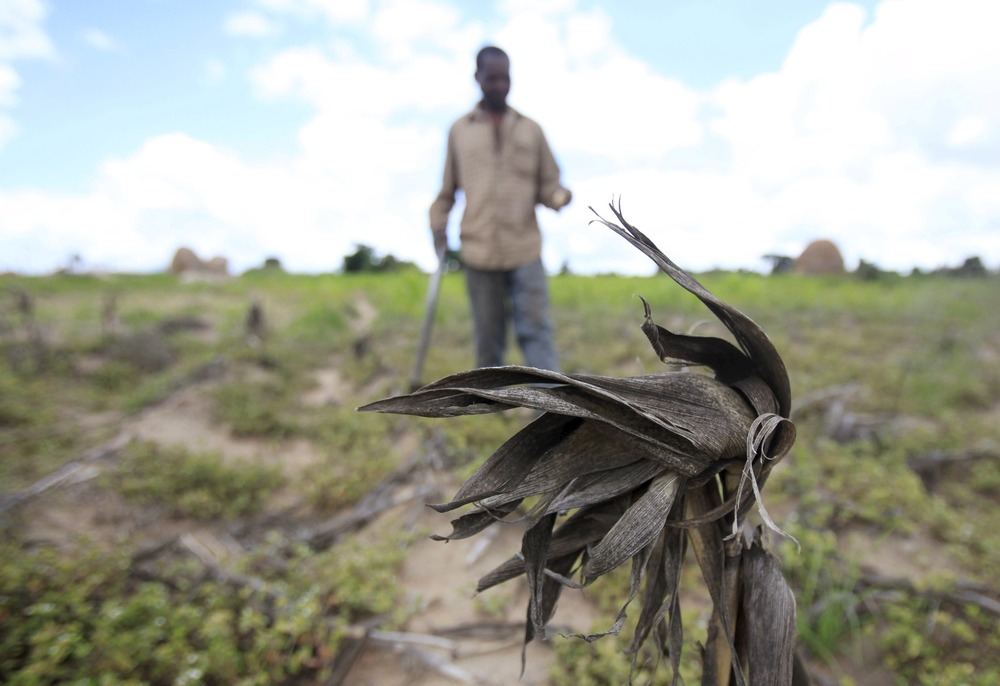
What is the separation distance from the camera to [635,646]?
76 centimetres

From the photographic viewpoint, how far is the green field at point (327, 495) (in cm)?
180

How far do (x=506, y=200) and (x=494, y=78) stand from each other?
67 cm

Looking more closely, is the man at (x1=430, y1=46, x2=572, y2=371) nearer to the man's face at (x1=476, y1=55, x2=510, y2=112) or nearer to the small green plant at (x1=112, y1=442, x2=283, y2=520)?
the man's face at (x1=476, y1=55, x2=510, y2=112)

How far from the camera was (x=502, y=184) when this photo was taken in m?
3.29

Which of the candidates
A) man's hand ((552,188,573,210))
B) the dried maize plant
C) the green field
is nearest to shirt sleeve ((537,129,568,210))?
man's hand ((552,188,573,210))

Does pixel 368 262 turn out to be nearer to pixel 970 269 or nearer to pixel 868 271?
pixel 868 271

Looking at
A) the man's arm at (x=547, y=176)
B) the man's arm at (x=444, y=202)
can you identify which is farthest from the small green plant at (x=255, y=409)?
the man's arm at (x=547, y=176)

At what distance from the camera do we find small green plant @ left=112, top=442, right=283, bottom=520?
2.77 metres

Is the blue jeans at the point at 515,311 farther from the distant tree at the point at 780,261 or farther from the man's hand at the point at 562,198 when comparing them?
the distant tree at the point at 780,261

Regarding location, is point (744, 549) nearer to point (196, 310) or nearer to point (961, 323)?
point (961, 323)

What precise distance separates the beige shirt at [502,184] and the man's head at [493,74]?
0.39ft

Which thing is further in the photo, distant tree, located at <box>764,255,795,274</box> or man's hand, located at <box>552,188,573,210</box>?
man's hand, located at <box>552,188,573,210</box>

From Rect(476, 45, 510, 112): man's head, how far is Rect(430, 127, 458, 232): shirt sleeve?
387mm

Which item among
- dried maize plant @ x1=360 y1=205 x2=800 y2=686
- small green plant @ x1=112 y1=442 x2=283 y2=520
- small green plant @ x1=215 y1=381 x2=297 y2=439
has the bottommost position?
small green plant @ x1=112 y1=442 x2=283 y2=520
